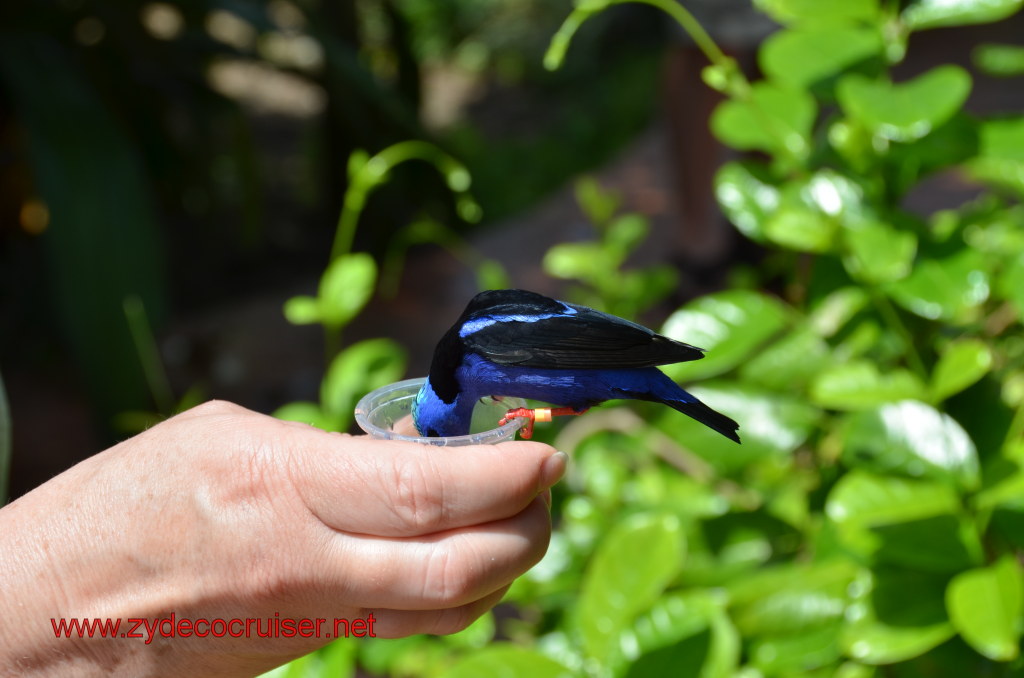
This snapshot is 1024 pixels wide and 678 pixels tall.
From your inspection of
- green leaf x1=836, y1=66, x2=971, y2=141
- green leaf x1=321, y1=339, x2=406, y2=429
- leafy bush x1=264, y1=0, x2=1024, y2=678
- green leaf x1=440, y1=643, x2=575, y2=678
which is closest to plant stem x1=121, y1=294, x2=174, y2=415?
green leaf x1=321, y1=339, x2=406, y2=429

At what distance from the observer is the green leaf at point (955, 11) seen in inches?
49.2

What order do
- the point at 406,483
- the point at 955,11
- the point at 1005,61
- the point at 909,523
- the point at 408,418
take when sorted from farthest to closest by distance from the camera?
the point at 1005,61, the point at 955,11, the point at 909,523, the point at 408,418, the point at 406,483

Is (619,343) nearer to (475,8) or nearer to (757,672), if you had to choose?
(757,672)

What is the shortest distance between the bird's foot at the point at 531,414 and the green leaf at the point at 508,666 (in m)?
0.35

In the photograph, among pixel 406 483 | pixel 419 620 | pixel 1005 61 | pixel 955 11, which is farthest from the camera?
pixel 1005 61

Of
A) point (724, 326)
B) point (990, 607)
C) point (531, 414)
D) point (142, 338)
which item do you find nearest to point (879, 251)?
point (724, 326)

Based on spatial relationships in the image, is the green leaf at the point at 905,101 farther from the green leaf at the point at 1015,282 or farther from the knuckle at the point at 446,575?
the knuckle at the point at 446,575

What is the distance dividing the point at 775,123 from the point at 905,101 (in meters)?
0.22

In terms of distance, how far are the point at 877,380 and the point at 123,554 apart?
92cm

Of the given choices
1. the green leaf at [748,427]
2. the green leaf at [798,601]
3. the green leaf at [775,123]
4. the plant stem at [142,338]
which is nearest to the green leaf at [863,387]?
the green leaf at [748,427]

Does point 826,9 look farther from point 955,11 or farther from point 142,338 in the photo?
point 142,338

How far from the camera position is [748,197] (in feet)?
4.70

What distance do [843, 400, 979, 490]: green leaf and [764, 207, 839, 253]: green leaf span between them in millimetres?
237

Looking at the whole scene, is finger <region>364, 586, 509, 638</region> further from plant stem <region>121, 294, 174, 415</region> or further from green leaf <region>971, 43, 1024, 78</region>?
plant stem <region>121, 294, 174, 415</region>
